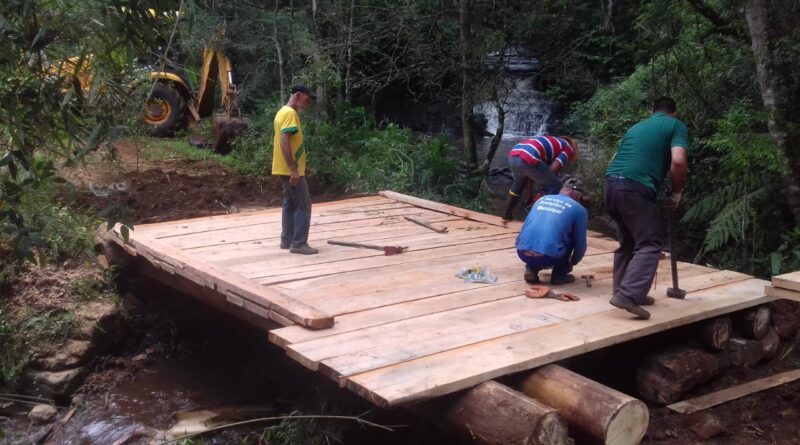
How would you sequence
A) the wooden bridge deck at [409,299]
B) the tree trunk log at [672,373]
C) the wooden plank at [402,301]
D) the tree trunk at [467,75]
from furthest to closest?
the tree trunk at [467,75], the tree trunk log at [672,373], the wooden plank at [402,301], the wooden bridge deck at [409,299]

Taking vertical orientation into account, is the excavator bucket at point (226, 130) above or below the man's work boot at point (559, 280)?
above

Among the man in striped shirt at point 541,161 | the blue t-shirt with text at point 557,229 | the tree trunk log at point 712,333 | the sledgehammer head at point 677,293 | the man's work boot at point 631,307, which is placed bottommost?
the tree trunk log at point 712,333

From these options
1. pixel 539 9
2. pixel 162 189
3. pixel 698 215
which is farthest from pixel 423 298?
pixel 539 9

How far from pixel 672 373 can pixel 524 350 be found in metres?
1.36

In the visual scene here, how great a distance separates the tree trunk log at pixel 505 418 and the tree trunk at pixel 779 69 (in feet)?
13.6

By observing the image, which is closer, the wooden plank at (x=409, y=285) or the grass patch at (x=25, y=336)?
the wooden plank at (x=409, y=285)

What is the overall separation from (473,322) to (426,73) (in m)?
7.87

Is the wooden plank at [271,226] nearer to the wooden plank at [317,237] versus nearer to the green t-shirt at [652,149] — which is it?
the wooden plank at [317,237]

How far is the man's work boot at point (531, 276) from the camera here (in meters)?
5.65

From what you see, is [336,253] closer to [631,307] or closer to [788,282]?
[631,307]

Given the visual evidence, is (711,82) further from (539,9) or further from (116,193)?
(116,193)

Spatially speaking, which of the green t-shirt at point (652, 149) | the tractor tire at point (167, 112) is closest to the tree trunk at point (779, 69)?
the green t-shirt at point (652, 149)

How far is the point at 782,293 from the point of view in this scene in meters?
4.85

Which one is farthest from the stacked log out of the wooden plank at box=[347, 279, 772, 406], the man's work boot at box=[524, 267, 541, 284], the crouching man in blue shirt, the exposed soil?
the exposed soil
